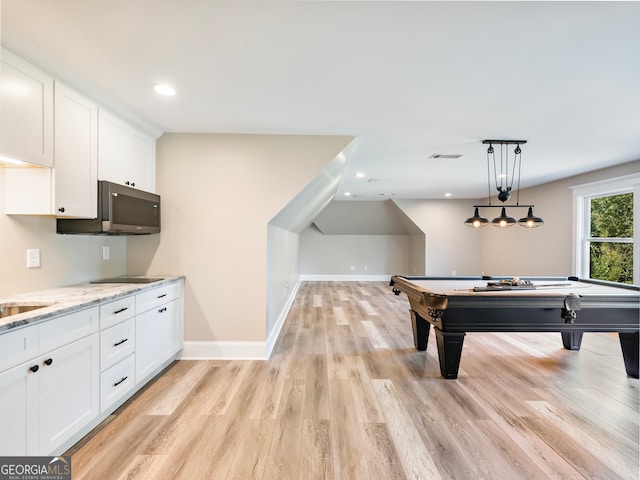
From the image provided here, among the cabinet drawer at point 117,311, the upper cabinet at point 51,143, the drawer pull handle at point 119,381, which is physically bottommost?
the drawer pull handle at point 119,381

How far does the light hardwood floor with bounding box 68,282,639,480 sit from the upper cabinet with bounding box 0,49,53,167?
1841mm

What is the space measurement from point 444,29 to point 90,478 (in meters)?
3.05

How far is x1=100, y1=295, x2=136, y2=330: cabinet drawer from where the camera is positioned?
2080 millimetres

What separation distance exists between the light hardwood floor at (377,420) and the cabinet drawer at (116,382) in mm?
151

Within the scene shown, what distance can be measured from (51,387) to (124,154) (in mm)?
1922

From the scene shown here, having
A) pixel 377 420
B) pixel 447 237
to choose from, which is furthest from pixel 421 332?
pixel 447 237

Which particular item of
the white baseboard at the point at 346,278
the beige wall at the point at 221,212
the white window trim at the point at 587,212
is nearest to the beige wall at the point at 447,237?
the white baseboard at the point at 346,278

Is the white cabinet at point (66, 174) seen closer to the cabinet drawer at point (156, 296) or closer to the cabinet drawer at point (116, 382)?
the cabinet drawer at point (156, 296)

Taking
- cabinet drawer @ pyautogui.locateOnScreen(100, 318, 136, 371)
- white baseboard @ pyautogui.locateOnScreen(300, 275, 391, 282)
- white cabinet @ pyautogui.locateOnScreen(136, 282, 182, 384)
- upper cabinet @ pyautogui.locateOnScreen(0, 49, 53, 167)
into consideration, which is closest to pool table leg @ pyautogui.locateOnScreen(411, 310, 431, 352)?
white cabinet @ pyautogui.locateOnScreen(136, 282, 182, 384)

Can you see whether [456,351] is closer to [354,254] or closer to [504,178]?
[504,178]

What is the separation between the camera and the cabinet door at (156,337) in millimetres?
2494

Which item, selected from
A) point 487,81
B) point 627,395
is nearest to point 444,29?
point 487,81

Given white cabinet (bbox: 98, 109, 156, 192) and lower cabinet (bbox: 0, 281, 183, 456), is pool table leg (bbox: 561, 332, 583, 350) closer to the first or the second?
lower cabinet (bbox: 0, 281, 183, 456)

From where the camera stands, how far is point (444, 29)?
1603 mm
